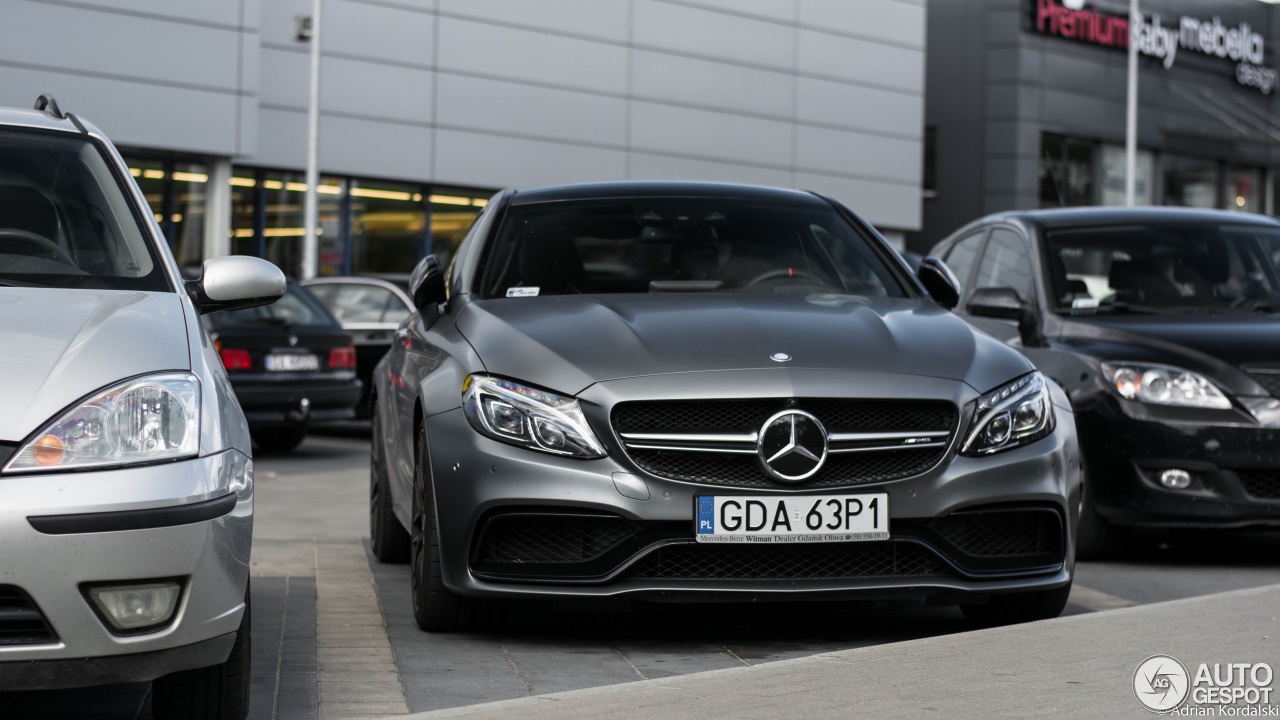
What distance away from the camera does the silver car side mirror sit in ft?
15.4

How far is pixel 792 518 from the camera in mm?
5012

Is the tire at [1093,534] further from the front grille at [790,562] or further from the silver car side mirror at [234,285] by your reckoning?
the silver car side mirror at [234,285]

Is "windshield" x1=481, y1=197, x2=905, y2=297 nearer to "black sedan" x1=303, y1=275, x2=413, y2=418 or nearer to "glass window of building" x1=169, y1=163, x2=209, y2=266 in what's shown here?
"black sedan" x1=303, y1=275, x2=413, y2=418

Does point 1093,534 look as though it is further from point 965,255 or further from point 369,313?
point 369,313

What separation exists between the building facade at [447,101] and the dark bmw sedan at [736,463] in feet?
65.0

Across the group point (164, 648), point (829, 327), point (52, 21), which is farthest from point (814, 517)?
point (52, 21)

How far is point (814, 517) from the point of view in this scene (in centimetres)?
503

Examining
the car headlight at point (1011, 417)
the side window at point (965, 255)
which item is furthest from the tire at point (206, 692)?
the side window at point (965, 255)

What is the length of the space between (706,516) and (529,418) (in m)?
0.59

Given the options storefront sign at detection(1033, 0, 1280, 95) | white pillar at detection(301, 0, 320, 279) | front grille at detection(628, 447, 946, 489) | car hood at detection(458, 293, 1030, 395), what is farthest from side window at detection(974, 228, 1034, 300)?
storefront sign at detection(1033, 0, 1280, 95)

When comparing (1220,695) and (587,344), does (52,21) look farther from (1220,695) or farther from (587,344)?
(1220,695)

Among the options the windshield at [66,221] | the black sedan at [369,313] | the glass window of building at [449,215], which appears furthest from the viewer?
the glass window of building at [449,215]

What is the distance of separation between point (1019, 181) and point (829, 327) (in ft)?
124

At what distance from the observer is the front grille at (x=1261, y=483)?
7.40m
